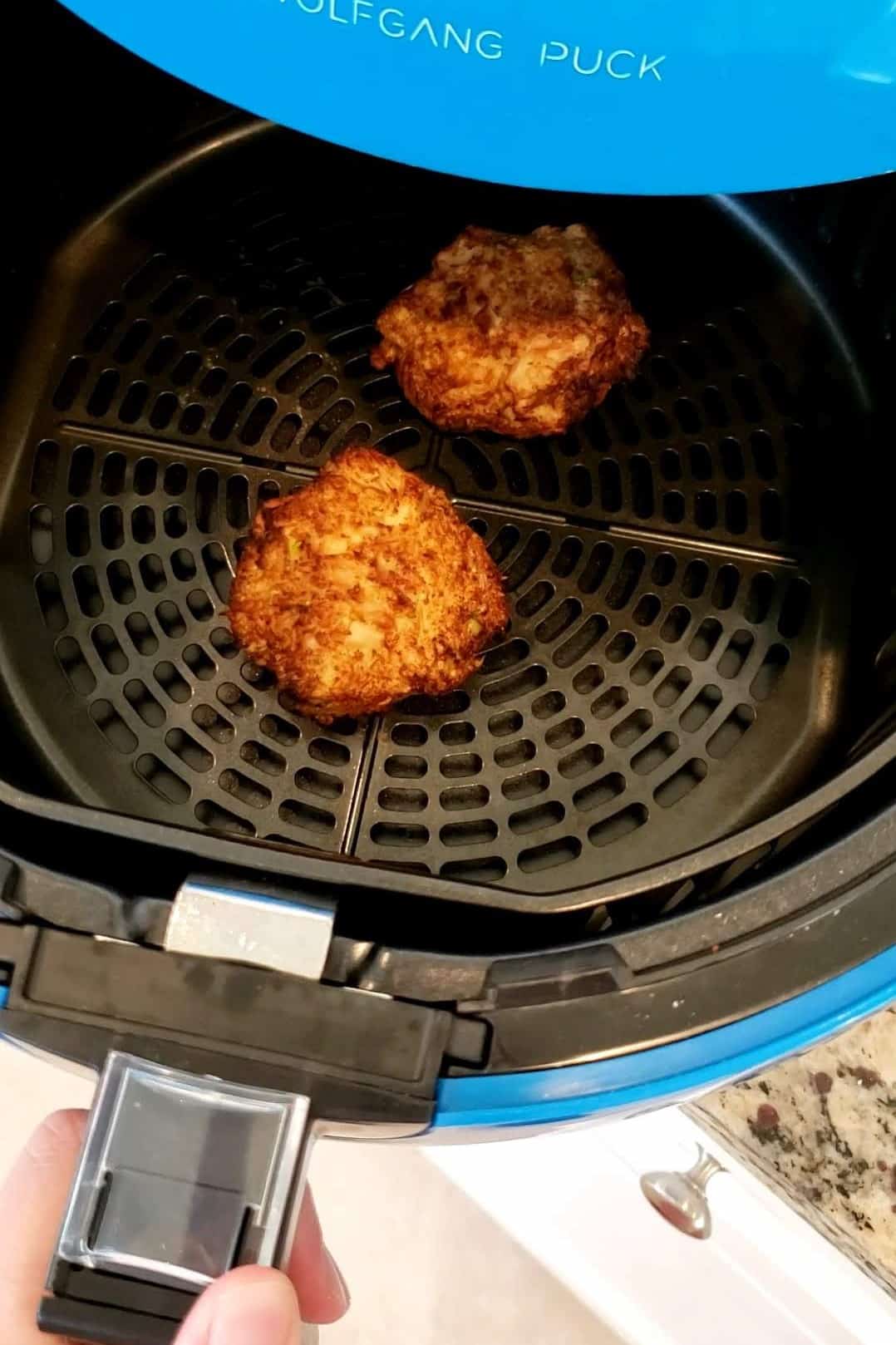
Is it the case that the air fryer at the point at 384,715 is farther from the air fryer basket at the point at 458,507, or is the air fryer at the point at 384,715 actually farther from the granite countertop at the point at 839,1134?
the granite countertop at the point at 839,1134

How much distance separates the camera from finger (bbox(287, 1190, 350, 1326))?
23.6 inches

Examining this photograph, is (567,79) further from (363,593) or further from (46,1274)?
(46,1274)

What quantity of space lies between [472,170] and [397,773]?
35cm

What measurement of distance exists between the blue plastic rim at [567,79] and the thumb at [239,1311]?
436 mm

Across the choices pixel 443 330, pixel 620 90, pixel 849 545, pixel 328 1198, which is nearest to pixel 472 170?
pixel 620 90

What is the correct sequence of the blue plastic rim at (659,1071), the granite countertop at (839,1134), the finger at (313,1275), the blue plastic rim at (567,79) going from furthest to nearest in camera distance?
the granite countertop at (839,1134) < the finger at (313,1275) < the blue plastic rim at (659,1071) < the blue plastic rim at (567,79)

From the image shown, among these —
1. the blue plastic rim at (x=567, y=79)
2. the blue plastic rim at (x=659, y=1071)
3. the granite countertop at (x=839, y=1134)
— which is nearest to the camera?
the blue plastic rim at (x=567, y=79)

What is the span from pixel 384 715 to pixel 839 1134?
427 millimetres

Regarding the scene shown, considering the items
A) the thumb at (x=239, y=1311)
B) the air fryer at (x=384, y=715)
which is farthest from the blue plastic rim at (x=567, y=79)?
the thumb at (x=239, y=1311)

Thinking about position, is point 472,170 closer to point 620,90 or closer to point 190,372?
point 620,90

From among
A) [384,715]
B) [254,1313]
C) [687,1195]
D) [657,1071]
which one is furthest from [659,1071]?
[687,1195]

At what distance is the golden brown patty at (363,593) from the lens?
63 centimetres

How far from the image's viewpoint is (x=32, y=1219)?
51 cm

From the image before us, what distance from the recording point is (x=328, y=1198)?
1.02 m
